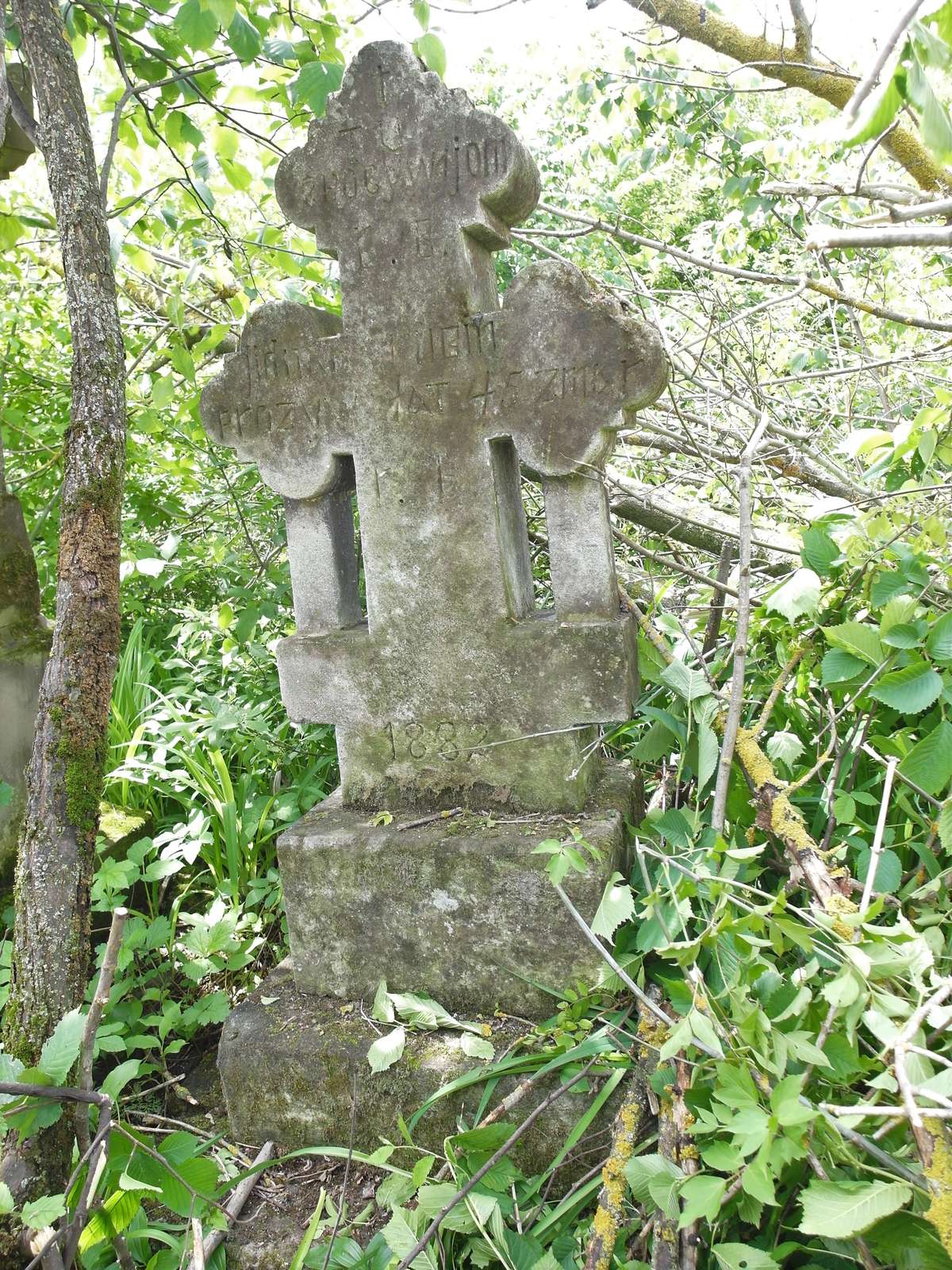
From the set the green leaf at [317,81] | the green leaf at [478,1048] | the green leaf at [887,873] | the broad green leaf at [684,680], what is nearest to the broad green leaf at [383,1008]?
the green leaf at [478,1048]

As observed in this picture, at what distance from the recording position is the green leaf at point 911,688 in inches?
71.4

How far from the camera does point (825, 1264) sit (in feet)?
4.83

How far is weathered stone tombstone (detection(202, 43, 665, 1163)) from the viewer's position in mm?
2113

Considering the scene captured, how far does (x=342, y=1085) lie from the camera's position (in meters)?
2.11

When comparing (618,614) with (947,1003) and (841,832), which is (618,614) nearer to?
(841,832)

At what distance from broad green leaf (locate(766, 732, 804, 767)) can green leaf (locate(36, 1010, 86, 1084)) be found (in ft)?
4.97

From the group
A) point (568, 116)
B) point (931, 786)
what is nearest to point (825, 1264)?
point (931, 786)

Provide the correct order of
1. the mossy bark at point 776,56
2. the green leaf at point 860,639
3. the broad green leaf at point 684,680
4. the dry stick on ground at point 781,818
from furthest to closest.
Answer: the mossy bark at point 776,56 → the broad green leaf at point 684,680 → the green leaf at point 860,639 → the dry stick on ground at point 781,818

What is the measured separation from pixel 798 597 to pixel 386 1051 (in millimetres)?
1319

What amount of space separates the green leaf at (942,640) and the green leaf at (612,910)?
2.48 feet

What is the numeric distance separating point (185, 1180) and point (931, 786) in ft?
4.85

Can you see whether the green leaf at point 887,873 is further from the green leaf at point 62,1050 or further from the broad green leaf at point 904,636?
the green leaf at point 62,1050

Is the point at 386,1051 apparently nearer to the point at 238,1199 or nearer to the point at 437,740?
the point at 238,1199

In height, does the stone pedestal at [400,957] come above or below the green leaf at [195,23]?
below
